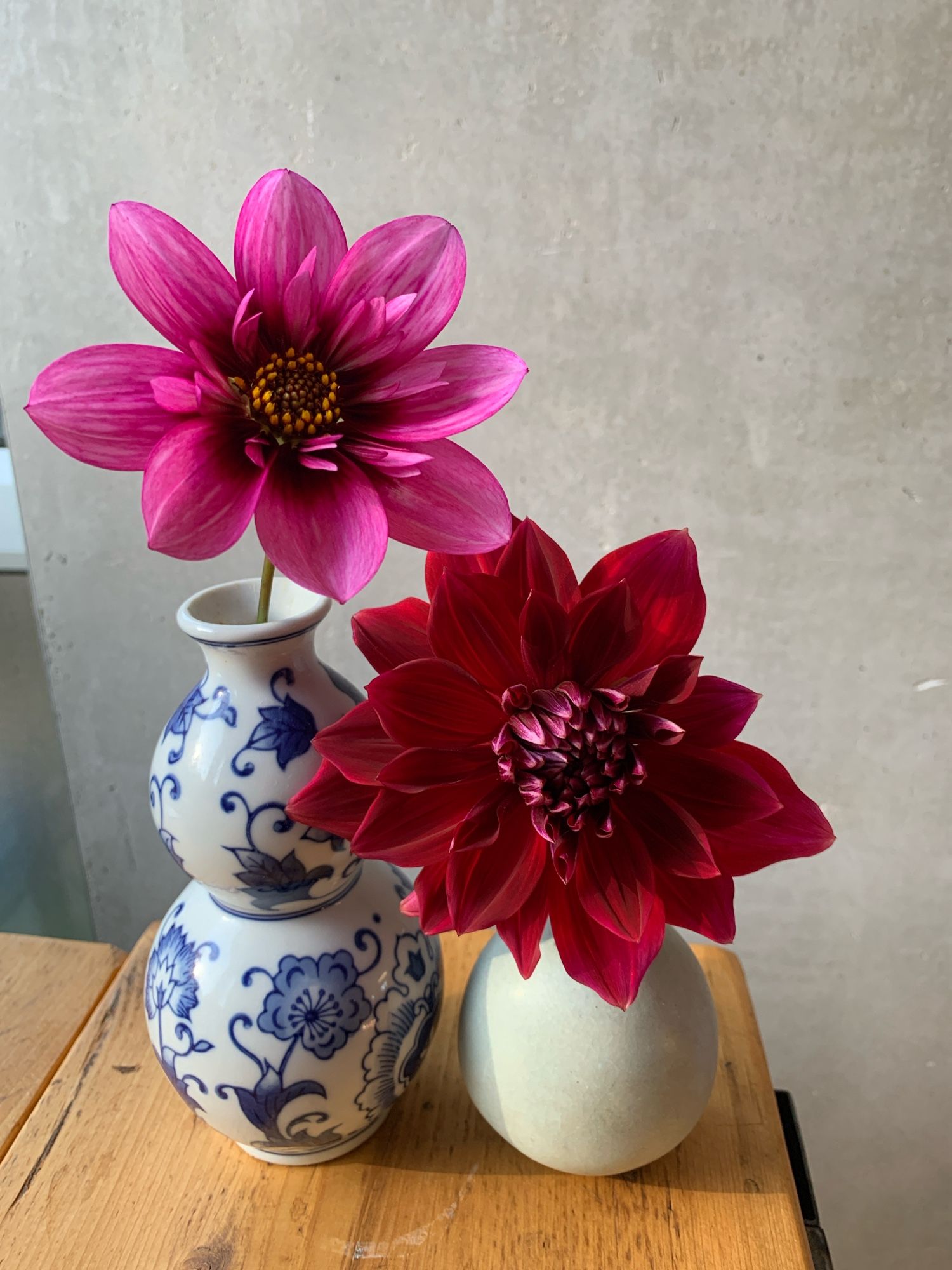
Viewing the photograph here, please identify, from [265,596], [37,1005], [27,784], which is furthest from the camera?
[27,784]

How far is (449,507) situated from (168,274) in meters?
0.13

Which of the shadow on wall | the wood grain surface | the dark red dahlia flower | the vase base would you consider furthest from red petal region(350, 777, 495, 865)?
the shadow on wall

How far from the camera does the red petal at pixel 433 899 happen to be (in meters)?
0.41

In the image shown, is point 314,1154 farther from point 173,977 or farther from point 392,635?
point 392,635

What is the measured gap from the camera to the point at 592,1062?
465mm

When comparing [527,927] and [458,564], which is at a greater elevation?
[458,564]

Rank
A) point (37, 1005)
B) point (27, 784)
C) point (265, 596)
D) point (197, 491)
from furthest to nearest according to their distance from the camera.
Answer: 1. point (27, 784)
2. point (37, 1005)
3. point (265, 596)
4. point (197, 491)

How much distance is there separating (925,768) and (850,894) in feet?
0.50

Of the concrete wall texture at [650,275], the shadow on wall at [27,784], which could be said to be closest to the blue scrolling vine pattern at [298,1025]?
the concrete wall texture at [650,275]

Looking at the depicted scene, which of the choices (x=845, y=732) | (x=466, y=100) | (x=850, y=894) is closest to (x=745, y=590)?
(x=845, y=732)

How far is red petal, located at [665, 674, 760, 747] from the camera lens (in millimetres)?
410

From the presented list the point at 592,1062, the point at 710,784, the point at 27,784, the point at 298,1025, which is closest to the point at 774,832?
the point at 710,784

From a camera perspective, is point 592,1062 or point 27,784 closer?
point 592,1062

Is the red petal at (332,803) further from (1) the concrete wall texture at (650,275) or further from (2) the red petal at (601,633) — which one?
(1) the concrete wall texture at (650,275)
